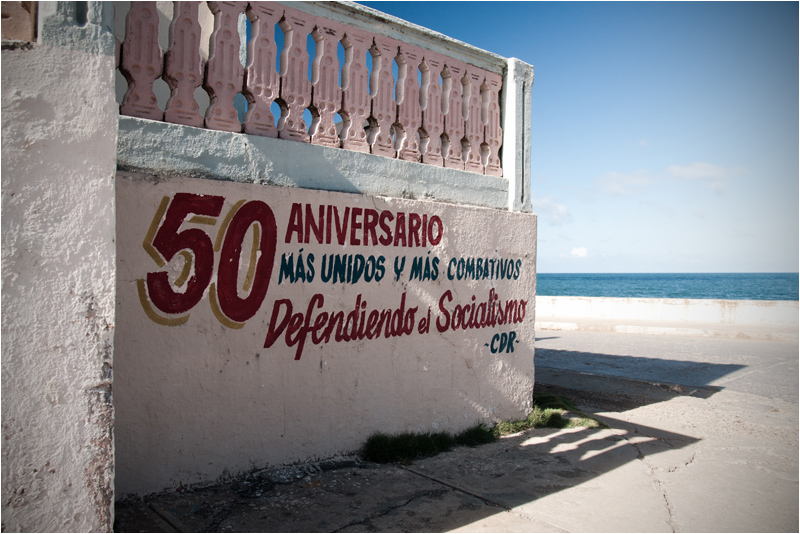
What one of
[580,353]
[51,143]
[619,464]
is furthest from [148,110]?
[580,353]

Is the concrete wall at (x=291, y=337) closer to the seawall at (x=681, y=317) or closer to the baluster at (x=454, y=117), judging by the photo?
the baluster at (x=454, y=117)

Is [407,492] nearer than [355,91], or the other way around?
[407,492]

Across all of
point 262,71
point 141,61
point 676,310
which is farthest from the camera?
point 676,310

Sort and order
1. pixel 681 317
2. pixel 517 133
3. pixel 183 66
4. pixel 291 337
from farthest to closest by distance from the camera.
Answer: pixel 681 317
pixel 517 133
pixel 291 337
pixel 183 66

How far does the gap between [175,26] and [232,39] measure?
421 millimetres

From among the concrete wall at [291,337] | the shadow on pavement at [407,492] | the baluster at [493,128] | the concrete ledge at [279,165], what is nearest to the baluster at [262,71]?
the concrete ledge at [279,165]

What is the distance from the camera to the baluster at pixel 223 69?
4.01 m

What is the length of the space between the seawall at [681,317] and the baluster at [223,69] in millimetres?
15983

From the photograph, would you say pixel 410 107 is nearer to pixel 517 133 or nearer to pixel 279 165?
pixel 517 133

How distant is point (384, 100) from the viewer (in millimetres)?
5016

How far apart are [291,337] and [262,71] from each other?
2.12 metres

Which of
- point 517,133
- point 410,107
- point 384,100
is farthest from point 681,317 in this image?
point 384,100

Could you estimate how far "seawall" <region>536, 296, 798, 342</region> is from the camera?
16.1 m

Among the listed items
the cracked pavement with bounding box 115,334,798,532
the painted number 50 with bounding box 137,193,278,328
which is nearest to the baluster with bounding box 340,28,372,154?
the painted number 50 with bounding box 137,193,278,328
